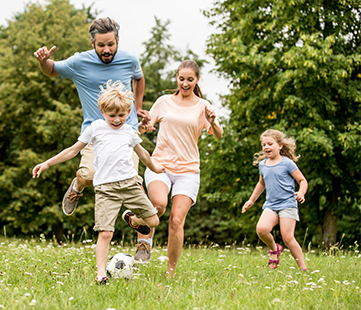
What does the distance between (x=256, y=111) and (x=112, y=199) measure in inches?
422

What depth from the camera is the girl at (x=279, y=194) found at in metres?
5.30

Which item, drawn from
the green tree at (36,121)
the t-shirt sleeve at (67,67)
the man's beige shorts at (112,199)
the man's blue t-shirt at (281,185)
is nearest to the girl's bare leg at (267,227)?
the man's blue t-shirt at (281,185)

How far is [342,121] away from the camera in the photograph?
13062mm

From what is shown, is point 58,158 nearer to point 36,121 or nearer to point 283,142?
point 283,142

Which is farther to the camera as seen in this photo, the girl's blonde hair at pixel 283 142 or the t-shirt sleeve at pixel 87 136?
the girl's blonde hair at pixel 283 142

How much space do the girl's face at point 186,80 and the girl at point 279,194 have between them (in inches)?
61.5

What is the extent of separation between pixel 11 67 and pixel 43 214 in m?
7.11

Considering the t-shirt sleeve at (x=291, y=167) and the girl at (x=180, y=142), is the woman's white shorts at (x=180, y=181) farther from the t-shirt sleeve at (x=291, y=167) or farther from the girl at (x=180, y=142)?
the t-shirt sleeve at (x=291, y=167)

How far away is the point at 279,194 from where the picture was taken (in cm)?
550

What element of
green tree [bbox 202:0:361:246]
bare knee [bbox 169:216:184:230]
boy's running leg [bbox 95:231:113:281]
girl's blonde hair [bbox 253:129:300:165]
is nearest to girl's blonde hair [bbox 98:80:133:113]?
boy's running leg [bbox 95:231:113:281]

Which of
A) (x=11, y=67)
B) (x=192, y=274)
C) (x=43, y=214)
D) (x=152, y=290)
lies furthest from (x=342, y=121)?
(x=11, y=67)

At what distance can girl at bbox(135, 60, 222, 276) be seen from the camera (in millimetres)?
4410

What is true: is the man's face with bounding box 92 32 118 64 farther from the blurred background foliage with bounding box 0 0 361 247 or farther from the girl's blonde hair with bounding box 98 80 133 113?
the blurred background foliage with bounding box 0 0 361 247

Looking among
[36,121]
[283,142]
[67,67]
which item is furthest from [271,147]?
[36,121]
